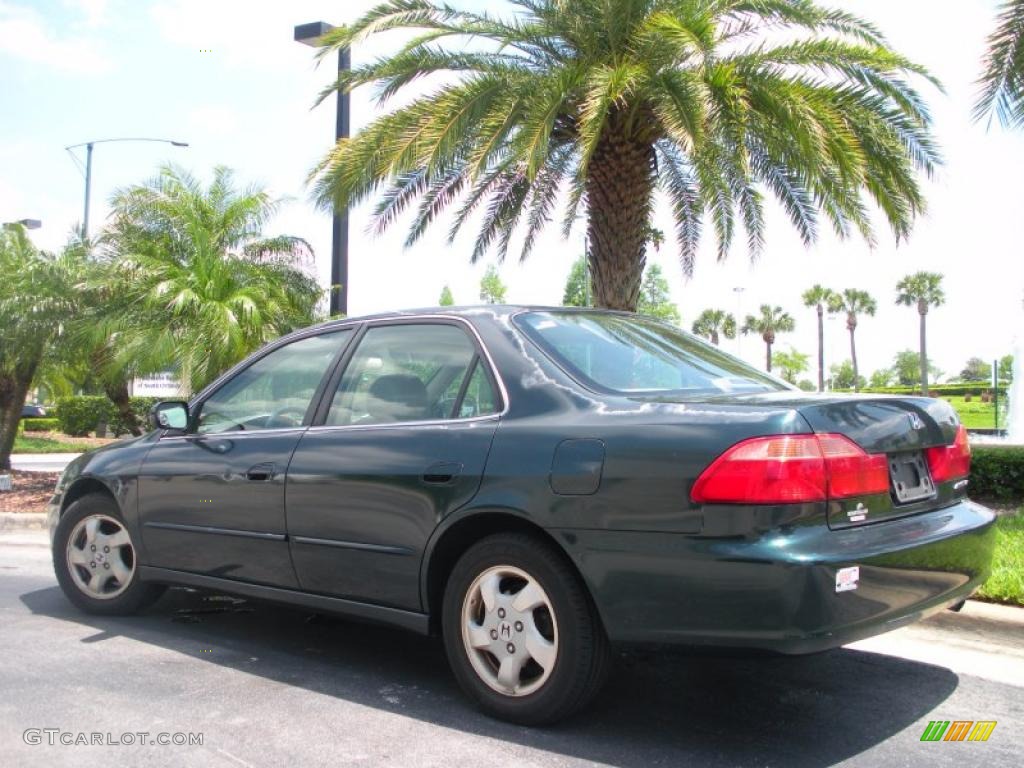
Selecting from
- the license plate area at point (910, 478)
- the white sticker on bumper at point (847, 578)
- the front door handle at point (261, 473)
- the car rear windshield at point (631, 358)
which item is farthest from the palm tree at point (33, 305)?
the white sticker on bumper at point (847, 578)

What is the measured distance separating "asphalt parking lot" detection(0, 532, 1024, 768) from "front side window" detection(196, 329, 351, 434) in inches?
43.7

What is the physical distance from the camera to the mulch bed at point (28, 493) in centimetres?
1058

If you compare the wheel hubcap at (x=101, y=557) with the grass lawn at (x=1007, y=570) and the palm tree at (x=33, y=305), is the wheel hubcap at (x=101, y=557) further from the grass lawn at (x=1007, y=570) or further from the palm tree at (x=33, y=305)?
the palm tree at (x=33, y=305)

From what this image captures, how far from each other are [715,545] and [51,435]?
3389cm

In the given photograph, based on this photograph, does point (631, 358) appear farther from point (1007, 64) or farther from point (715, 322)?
point (715, 322)

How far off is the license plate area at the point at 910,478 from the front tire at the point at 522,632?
1.16 meters

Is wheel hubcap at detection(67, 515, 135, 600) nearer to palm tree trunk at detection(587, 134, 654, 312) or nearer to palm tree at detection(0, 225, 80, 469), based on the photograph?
palm tree trunk at detection(587, 134, 654, 312)

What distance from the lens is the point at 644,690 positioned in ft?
13.3

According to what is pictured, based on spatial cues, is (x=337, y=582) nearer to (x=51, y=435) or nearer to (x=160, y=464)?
(x=160, y=464)

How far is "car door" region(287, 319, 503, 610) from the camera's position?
3768 millimetres

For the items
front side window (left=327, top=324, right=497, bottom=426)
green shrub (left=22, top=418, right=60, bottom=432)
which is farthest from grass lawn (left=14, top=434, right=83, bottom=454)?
front side window (left=327, top=324, right=497, bottom=426)

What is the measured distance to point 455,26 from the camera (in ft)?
36.8

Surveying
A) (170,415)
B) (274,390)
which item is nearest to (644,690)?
(274,390)

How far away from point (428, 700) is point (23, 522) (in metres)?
7.17
